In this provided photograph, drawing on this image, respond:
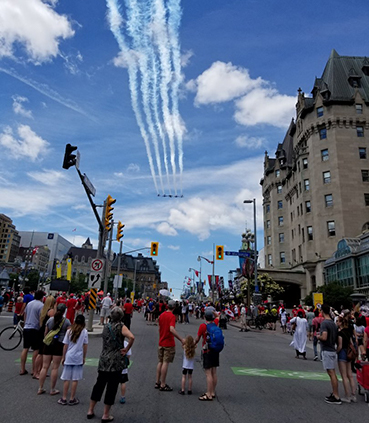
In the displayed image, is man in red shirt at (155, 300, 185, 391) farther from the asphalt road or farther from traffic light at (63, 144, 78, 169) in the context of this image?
traffic light at (63, 144, 78, 169)

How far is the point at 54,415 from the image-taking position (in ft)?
17.3

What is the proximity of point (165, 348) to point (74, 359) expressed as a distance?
2133mm

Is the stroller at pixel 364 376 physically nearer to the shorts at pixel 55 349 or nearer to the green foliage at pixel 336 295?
the shorts at pixel 55 349

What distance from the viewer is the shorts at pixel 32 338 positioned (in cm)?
775

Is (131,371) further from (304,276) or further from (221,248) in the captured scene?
(304,276)

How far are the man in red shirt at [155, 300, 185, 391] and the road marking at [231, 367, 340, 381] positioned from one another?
2900 mm

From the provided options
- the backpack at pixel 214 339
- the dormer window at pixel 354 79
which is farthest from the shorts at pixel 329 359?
the dormer window at pixel 354 79

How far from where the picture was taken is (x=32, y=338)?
7.82 metres

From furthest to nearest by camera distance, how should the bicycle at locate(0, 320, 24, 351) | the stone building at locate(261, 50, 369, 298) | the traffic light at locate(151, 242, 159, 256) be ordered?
the stone building at locate(261, 50, 369, 298) < the traffic light at locate(151, 242, 159, 256) < the bicycle at locate(0, 320, 24, 351)

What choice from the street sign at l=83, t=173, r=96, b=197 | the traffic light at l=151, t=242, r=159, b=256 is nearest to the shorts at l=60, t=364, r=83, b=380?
the street sign at l=83, t=173, r=96, b=197

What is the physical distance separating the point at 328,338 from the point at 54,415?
5477 millimetres

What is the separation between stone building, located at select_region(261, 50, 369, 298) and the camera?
148ft

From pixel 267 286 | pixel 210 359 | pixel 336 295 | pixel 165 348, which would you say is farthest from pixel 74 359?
pixel 267 286

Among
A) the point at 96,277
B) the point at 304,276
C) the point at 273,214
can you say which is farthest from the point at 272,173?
the point at 96,277
